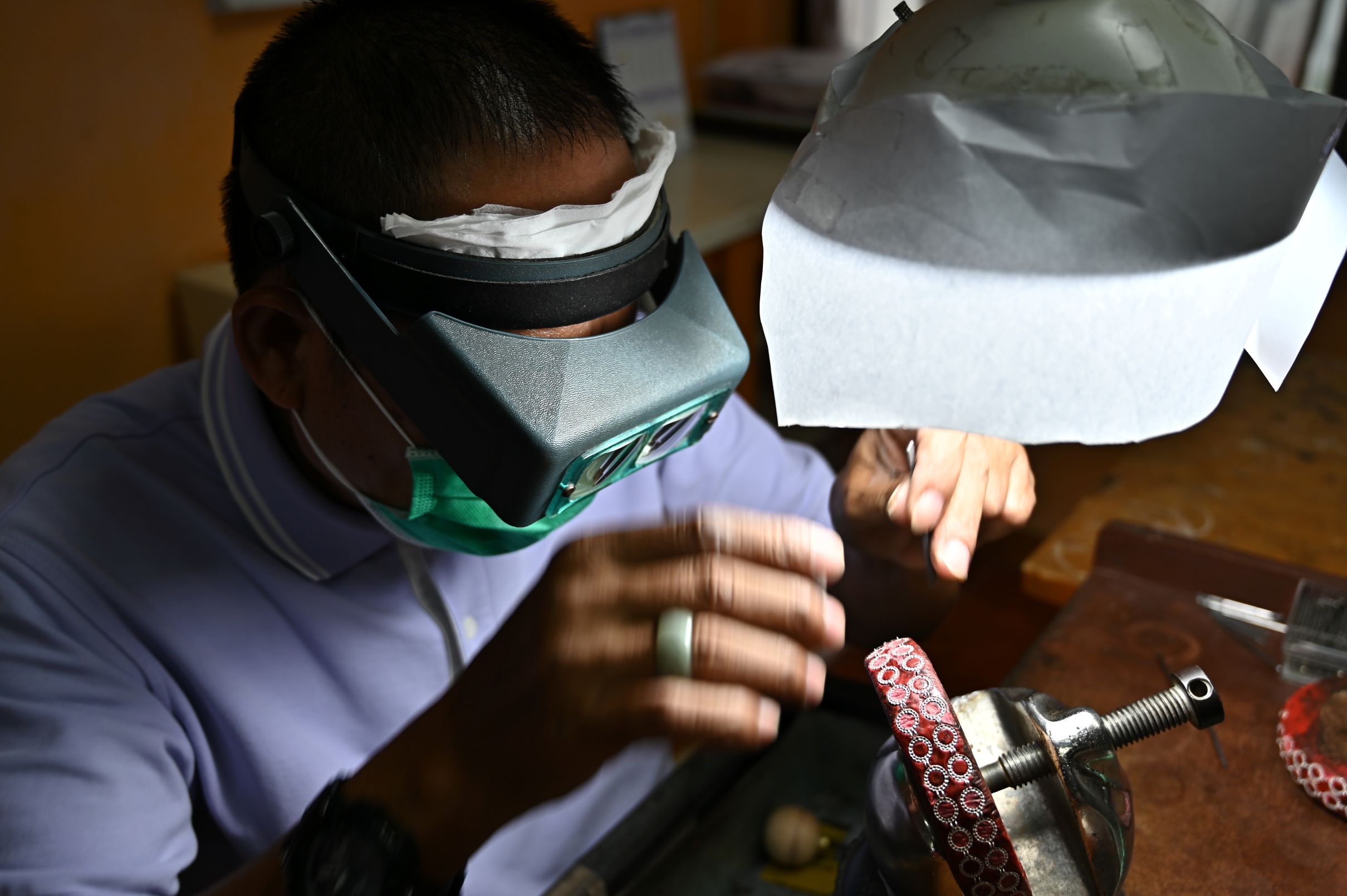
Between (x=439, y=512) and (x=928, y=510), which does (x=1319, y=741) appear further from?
(x=439, y=512)

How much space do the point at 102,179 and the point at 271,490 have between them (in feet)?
3.23

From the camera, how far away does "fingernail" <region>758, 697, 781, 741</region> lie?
1.82ft

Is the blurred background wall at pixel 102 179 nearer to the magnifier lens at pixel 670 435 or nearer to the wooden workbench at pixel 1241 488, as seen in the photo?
the magnifier lens at pixel 670 435

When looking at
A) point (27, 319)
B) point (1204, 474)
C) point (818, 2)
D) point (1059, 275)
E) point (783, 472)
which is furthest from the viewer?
point (818, 2)

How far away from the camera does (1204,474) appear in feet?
5.94

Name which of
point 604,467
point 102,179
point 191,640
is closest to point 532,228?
point 604,467

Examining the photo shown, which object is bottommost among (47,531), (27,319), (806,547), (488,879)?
(488,879)

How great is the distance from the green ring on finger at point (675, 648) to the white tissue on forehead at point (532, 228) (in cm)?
34

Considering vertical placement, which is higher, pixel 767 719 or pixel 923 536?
pixel 767 719

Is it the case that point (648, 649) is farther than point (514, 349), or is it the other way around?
point (514, 349)

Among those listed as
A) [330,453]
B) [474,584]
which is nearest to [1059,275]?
[330,453]

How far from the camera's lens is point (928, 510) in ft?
2.88

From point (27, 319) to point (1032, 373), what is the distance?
5.53 ft

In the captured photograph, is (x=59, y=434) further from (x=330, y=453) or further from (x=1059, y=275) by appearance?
(x=1059, y=275)
